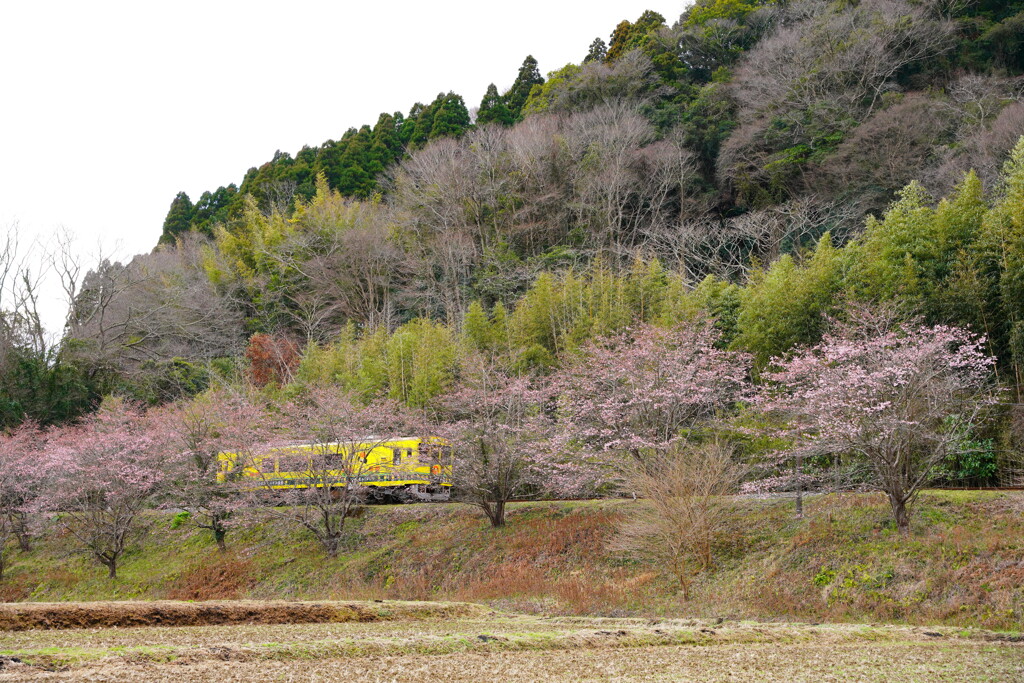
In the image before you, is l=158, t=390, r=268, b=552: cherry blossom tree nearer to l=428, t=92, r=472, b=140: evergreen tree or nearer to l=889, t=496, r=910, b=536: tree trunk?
l=889, t=496, r=910, b=536: tree trunk

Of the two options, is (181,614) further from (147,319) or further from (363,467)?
(147,319)

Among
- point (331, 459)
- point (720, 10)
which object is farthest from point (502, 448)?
point (720, 10)

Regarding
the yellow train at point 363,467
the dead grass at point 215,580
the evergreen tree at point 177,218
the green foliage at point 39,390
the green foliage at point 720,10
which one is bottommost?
the dead grass at point 215,580

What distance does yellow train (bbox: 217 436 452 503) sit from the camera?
1839 centimetres

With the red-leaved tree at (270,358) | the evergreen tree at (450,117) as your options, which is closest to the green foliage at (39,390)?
the red-leaved tree at (270,358)

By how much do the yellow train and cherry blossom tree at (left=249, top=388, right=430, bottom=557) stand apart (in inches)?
1.0

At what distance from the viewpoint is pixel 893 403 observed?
41.5 feet

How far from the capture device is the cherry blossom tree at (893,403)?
12211 mm

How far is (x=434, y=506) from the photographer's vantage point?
778 inches

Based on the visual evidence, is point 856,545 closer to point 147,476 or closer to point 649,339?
point 649,339

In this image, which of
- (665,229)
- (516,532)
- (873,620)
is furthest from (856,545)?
(665,229)

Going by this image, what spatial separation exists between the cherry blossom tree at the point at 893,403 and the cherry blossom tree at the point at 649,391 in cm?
209

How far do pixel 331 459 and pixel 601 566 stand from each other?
302 inches

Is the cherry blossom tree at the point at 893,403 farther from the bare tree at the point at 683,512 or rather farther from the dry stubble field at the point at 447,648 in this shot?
the dry stubble field at the point at 447,648
